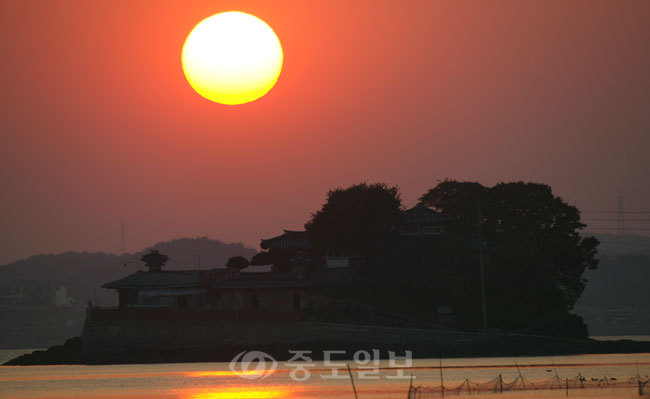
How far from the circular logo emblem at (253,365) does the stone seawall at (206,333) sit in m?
1.22

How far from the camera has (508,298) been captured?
79.9 meters

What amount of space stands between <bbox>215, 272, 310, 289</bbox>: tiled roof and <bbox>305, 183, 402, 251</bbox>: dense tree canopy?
6490 mm

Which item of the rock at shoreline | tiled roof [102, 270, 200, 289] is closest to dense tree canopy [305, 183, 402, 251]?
tiled roof [102, 270, 200, 289]

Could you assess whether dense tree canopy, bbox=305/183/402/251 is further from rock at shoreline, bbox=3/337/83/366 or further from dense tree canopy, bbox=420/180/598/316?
rock at shoreline, bbox=3/337/83/366

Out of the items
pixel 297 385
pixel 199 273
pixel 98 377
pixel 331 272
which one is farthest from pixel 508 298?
pixel 98 377

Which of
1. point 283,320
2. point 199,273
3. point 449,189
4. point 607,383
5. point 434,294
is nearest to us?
point 607,383

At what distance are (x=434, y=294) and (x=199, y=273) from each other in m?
20.6

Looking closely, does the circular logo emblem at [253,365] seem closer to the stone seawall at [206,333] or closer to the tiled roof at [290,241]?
the stone seawall at [206,333]

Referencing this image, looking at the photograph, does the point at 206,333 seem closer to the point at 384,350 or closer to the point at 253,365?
the point at 253,365

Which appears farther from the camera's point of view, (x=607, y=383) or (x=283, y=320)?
(x=283, y=320)

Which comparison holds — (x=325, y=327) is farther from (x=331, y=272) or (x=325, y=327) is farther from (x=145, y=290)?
(x=145, y=290)

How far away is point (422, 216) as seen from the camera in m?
93.9

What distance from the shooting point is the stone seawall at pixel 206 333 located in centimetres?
7444

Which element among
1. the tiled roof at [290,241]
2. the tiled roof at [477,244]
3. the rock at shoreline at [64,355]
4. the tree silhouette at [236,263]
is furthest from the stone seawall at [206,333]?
the tiled roof at [290,241]
